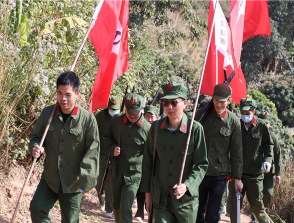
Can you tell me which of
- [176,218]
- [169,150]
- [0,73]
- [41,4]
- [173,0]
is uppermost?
[173,0]

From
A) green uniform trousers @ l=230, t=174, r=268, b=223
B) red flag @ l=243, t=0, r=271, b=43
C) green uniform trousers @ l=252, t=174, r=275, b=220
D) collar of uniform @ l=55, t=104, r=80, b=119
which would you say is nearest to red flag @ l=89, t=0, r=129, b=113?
collar of uniform @ l=55, t=104, r=80, b=119

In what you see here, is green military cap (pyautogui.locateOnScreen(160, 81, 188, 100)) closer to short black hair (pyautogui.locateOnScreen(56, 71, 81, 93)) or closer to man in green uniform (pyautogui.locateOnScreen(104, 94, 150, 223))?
short black hair (pyautogui.locateOnScreen(56, 71, 81, 93))

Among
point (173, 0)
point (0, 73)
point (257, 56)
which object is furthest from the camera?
point (257, 56)

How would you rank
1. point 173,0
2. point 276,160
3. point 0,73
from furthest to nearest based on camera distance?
point 173,0
point 276,160
point 0,73

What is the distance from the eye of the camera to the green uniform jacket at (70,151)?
13.8 ft

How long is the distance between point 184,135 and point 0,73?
270 cm

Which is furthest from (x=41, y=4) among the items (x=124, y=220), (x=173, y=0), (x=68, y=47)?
(x=173, y=0)

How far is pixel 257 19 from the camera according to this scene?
757 centimetres

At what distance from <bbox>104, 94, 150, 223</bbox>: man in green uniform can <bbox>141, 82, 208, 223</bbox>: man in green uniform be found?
162 cm

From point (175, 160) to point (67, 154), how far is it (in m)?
1.19

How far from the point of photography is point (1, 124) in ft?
17.3

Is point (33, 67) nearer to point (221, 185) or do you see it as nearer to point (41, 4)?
point (41, 4)

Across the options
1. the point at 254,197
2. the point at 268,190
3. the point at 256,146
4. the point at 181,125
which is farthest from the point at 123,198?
the point at 268,190

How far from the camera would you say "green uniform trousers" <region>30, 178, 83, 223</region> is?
13.6 ft
